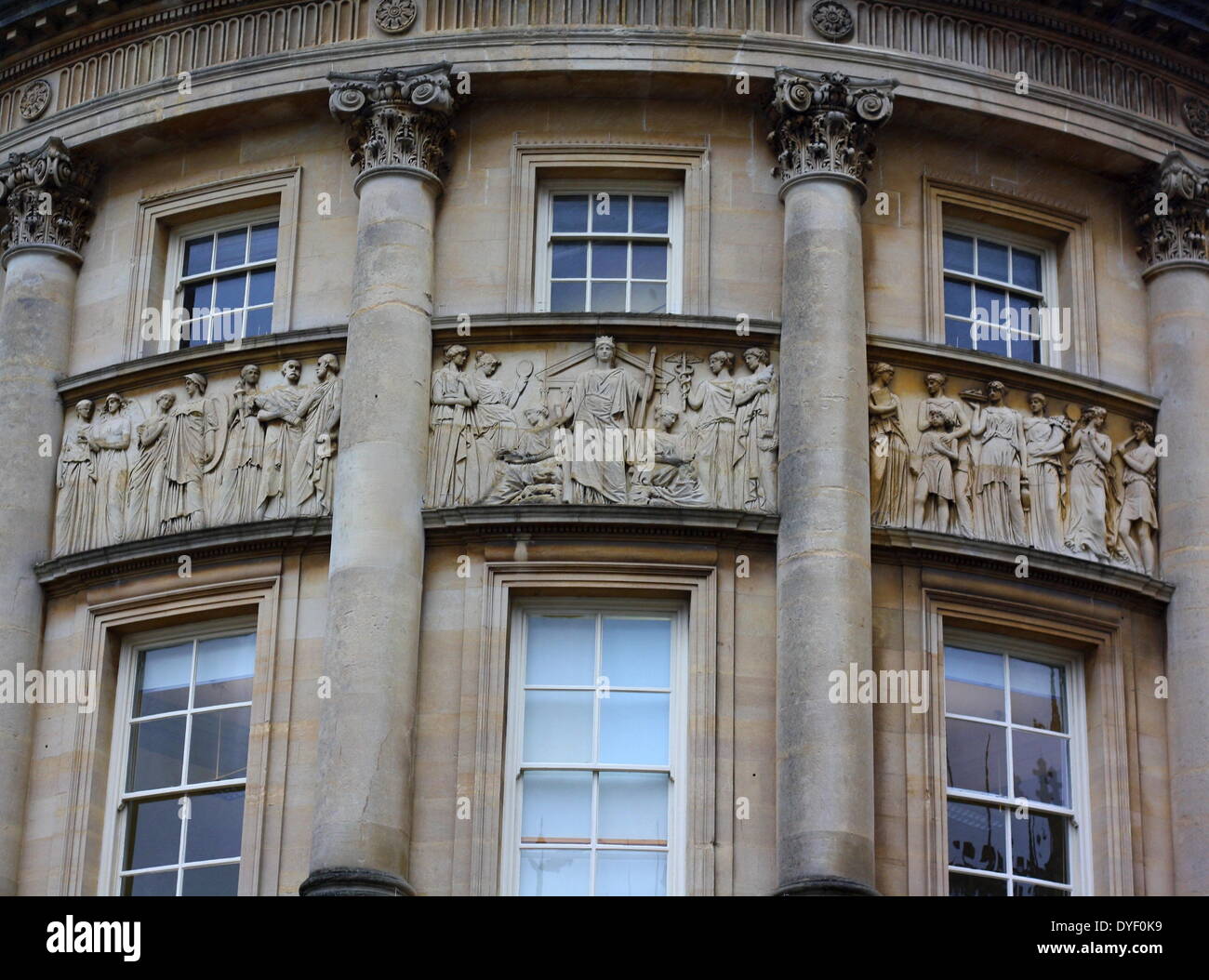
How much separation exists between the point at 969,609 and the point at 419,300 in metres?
5.87

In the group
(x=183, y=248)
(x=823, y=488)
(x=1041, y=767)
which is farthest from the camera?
(x=183, y=248)

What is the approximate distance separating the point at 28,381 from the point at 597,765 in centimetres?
710

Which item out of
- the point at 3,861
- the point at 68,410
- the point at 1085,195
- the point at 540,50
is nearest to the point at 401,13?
the point at 540,50

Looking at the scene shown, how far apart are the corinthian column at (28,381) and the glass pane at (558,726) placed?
15.9 feet

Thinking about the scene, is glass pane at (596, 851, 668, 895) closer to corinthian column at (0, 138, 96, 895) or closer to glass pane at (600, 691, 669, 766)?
glass pane at (600, 691, 669, 766)

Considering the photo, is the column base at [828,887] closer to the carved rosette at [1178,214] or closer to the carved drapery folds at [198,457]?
the carved drapery folds at [198,457]

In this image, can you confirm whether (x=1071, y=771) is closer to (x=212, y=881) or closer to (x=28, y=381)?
(x=212, y=881)

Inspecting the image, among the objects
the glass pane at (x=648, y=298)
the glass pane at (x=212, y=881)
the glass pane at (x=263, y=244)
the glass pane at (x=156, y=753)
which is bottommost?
the glass pane at (x=212, y=881)

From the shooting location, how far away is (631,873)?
23.9m

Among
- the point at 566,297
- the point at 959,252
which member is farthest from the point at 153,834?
the point at 959,252

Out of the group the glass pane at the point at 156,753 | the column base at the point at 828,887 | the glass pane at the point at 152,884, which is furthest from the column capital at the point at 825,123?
the glass pane at the point at 152,884

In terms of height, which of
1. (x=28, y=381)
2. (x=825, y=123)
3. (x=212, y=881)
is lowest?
(x=212, y=881)

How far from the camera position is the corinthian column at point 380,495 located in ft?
76.6
